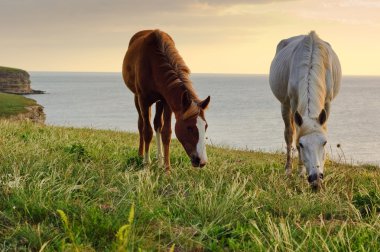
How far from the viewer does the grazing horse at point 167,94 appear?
→ 272 inches

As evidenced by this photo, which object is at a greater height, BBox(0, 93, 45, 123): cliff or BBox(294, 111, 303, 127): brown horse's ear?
BBox(294, 111, 303, 127): brown horse's ear

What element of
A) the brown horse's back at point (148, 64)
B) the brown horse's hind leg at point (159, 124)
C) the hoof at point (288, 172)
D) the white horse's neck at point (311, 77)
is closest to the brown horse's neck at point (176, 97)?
the brown horse's back at point (148, 64)

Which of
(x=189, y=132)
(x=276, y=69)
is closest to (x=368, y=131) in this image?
(x=276, y=69)

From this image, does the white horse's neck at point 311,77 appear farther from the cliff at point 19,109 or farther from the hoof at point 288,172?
the cliff at point 19,109

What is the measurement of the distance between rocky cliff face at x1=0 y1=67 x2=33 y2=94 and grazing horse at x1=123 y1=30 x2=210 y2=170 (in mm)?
140455

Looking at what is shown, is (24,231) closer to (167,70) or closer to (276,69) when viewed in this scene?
(167,70)

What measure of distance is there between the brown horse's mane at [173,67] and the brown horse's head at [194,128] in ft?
0.65

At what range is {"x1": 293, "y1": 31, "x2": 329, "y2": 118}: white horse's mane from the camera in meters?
7.60

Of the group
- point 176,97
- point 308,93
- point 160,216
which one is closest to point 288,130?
point 308,93

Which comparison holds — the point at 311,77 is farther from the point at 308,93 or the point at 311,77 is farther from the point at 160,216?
the point at 160,216

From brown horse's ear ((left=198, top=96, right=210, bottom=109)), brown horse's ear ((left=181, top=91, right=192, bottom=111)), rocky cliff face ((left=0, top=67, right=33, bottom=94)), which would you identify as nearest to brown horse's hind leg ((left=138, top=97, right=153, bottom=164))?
brown horse's ear ((left=181, top=91, right=192, bottom=111))

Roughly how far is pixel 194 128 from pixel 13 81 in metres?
146

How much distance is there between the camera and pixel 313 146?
6.93 meters

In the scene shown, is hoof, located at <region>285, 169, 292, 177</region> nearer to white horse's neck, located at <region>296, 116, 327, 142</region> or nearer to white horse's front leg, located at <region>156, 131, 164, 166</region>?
white horse's neck, located at <region>296, 116, 327, 142</region>
